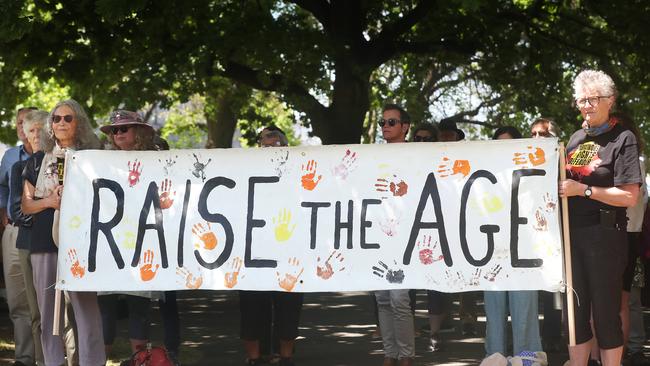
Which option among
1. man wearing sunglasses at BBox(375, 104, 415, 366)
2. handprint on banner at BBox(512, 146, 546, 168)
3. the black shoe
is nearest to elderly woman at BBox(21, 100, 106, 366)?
the black shoe

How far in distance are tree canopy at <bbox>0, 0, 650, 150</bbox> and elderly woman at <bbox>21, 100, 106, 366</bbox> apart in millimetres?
4069

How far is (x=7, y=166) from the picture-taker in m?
8.70

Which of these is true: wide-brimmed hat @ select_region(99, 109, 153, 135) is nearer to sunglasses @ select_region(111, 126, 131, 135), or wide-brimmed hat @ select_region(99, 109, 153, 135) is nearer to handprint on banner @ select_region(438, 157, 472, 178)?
sunglasses @ select_region(111, 126, 131, 135)

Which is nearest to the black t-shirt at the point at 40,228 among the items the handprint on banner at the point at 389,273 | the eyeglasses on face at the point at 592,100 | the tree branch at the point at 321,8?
the handprint on banner at the point at 389,273

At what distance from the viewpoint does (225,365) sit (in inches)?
348

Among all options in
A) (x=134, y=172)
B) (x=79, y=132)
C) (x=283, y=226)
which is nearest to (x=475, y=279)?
(x=283, y=226)

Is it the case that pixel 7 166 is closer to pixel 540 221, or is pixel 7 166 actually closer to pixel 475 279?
pixel 475 279

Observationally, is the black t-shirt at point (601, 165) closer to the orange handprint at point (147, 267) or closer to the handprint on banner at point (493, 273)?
the handprint on banner at point (493, 273)

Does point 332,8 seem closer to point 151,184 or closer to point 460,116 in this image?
point 151,184

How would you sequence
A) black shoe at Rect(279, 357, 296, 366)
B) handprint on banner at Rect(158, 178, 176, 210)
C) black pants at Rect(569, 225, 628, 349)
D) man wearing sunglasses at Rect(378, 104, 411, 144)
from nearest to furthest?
black pants at Rect(569, 225, 628, 349) < handprint on banner at Rect(158, 178, 176, 210) < man wearing sunglasses at Rect(378, 104, 411, 144) < black shoe at Rect(279, 357, 296, 366)

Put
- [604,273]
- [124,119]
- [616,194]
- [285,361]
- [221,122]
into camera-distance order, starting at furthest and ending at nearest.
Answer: [221,122] → [285,361] → [124,119] → [604,273] → [616,194]

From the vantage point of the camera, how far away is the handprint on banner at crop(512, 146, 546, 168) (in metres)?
6.96

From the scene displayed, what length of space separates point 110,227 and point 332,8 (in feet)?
29.0

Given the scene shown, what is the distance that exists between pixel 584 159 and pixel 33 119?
13.2 feet
